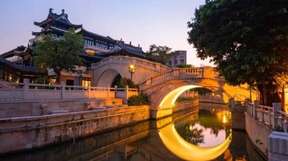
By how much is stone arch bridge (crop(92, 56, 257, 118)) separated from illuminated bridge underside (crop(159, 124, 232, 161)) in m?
4.89

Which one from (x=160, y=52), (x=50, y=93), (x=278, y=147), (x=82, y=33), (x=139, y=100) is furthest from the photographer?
(x=160, y=52)

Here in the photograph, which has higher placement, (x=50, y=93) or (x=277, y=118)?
(x=50, y=93)

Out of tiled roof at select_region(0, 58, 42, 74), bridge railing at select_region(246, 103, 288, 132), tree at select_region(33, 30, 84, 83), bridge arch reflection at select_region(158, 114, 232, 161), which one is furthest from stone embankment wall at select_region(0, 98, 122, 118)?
tiled roof at select_region(0, 58, 42, 74)

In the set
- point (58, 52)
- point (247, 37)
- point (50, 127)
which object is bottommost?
point (50, 127)

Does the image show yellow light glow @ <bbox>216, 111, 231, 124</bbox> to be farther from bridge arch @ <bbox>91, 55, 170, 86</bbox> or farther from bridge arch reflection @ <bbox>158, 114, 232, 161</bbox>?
bridge arch reflection @ <bbox>158, 114, 232, 161</bbox>

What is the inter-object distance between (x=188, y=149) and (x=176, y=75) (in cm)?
888

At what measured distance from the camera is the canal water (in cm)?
1164

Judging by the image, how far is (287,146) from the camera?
3377mm

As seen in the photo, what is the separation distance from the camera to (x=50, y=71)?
2795 centimetres

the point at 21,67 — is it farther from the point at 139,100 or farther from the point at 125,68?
the point at 139,100

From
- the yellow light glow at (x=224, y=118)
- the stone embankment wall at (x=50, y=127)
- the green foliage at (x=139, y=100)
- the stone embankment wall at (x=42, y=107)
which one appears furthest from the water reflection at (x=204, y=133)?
the stone embankment wall at (x=42, y=107)

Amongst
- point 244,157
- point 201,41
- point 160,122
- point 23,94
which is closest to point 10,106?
point 23,94

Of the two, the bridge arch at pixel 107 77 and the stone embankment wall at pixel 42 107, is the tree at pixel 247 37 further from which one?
the bridge arch at pixel 107 77

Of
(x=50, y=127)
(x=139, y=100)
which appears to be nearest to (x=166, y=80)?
(x=139, y=100)
